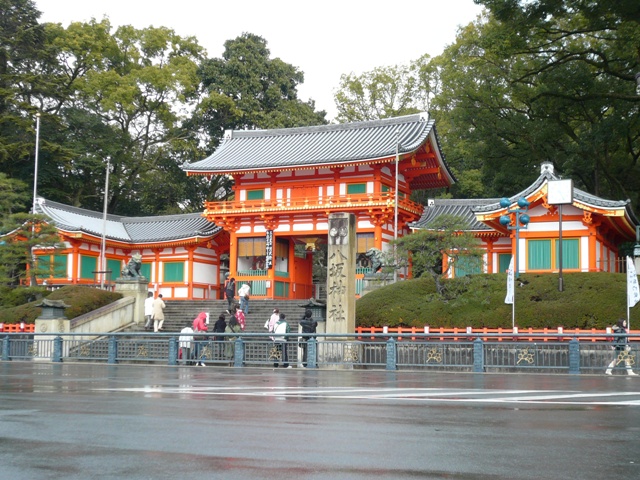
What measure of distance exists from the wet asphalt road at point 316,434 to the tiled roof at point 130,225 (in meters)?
32.0

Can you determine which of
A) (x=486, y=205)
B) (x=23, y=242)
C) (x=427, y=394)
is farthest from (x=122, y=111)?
(x=427, y=394)

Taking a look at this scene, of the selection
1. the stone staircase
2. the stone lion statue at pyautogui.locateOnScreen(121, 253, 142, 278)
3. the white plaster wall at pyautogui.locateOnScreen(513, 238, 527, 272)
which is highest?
the white plaster wall at pyautogui.locateOnScreen(513, 238, 527, 272)

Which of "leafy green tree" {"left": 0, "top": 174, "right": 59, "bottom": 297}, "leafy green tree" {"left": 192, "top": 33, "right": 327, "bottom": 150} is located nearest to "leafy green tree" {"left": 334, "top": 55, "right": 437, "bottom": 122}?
"leafy green tree" {"left": 192, "top": 33, "right": 327, "bottom": 150}

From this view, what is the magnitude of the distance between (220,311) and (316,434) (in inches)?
1126

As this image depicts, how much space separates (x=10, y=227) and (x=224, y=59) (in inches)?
1082

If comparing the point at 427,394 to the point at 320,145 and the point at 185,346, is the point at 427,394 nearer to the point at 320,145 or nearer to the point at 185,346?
the point at 185,346

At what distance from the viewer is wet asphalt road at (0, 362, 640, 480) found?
5.64 metres

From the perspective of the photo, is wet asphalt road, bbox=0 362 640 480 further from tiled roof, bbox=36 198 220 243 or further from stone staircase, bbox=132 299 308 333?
tiled roof, bbox=36 198 220 243

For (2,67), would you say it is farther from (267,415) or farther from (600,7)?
(267,415)

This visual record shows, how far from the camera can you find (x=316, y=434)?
24.2ft

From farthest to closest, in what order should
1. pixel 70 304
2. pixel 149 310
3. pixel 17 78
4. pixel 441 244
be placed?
pixel 17 78, pixel 149 310, pixel 70 304, pixel 441 244

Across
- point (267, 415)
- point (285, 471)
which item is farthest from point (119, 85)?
point (285, 471)

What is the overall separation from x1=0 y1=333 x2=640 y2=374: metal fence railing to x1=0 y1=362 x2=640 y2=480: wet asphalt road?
7.38 metres

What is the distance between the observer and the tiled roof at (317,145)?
1630 inches
